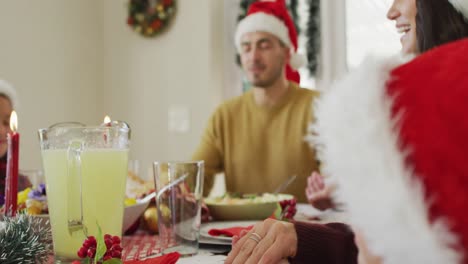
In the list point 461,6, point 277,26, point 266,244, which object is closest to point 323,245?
point 266,244

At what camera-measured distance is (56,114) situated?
2.82 metres

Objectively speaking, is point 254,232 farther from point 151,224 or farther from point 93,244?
→ point 151,224

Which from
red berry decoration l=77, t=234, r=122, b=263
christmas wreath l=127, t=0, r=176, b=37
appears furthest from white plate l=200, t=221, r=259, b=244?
christmas wreath l=127, t=0, r=176, b=37

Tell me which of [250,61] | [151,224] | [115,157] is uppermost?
[250,61]

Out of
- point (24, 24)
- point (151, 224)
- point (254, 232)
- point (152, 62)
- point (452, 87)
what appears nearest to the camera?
point (452, 87)

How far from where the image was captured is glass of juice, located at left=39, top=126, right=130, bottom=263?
2.21ft

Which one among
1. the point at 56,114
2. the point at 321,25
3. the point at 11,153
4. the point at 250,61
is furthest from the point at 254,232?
the point at 56,114

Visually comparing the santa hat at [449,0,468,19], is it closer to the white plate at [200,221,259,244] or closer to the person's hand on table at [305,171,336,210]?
the person's hand on table at [305,171,336,210]

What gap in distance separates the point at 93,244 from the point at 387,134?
1.25 feet

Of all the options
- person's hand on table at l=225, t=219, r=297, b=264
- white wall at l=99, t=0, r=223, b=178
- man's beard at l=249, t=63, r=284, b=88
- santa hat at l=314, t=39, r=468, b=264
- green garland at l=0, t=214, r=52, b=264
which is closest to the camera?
santa hat at l=314, t=39, r=468, b=264

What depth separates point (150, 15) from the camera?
2.93 m

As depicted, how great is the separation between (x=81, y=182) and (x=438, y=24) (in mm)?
657

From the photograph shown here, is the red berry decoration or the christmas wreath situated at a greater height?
the christmas wreath

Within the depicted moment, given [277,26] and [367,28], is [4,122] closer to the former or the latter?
[277,26]
